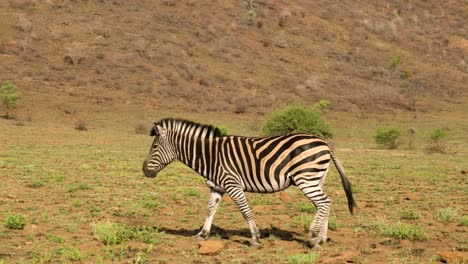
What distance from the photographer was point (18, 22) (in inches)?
2222

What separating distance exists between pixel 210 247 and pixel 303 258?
1.55m

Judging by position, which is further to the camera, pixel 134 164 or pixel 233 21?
pixel 233 21

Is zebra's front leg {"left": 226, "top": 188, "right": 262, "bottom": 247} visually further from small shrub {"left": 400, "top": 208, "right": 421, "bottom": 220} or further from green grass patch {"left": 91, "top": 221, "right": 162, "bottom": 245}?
small shrub {"left": 400, "top": 208, "right": 421, "bottom": 220}

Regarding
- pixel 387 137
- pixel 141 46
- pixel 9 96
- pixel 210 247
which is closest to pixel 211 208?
pixel 210 247

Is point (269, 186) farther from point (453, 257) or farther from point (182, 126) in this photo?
point (453, 257)

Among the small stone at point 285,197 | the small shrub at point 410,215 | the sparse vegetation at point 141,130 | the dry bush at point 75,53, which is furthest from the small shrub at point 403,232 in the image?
the dry bush at point 75,53

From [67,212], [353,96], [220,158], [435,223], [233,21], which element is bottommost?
[67,212]

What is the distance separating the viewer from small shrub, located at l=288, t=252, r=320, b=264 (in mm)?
8172

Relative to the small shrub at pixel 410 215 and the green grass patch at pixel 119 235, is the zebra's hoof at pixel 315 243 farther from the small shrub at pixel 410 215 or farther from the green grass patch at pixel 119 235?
the small shrub at pixel 410 215

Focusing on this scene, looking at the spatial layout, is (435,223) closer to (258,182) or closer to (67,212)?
(258,182)

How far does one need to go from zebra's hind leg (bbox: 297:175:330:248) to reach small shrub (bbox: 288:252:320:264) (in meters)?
0.78

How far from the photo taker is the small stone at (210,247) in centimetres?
880

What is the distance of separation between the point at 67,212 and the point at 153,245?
3.68 meters

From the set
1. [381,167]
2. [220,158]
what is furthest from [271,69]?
[220,158]
